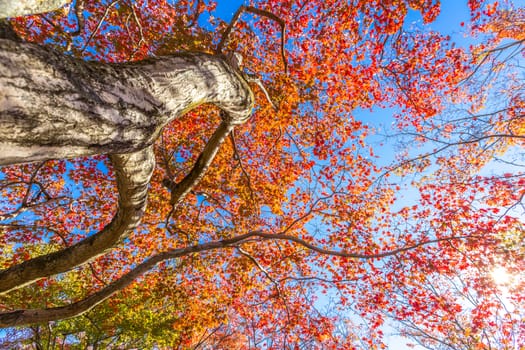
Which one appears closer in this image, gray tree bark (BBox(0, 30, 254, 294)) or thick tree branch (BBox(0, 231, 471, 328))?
gray tree bark (BBox(0, 30, 254, 294))

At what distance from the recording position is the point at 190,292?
8570 millimetres

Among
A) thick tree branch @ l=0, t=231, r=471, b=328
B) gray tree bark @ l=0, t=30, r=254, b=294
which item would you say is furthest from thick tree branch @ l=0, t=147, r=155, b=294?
thick tree branch @ l=0, t=231, r=471, b=328

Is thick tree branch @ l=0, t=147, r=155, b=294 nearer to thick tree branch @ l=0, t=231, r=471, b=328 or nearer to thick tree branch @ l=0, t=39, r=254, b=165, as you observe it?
thick tree branch @ l=0, t=231, r=471, b=328

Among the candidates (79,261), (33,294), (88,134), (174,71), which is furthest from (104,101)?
(33,294)

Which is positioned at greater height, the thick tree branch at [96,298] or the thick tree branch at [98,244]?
the thick tree branch at [98,244]

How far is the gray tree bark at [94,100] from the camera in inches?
41.2

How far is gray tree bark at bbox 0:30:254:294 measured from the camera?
1047 mm

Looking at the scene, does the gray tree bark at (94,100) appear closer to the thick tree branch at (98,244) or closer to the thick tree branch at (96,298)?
the thick tree branch at (98,244)

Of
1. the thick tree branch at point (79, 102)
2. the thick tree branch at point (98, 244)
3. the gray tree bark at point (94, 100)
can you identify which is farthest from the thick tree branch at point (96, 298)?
the thick tree branch at point (79, 102)

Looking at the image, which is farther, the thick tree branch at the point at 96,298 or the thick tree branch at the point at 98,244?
the thick tree branch at the point at 96,298

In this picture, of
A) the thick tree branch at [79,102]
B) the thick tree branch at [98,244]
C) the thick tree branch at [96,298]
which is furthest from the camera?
the thick tree branch at [96,298]

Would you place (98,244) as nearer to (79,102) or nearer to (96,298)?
(96,298)

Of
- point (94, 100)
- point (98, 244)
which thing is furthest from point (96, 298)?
point (94, 100)

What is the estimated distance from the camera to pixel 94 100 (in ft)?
4.33
